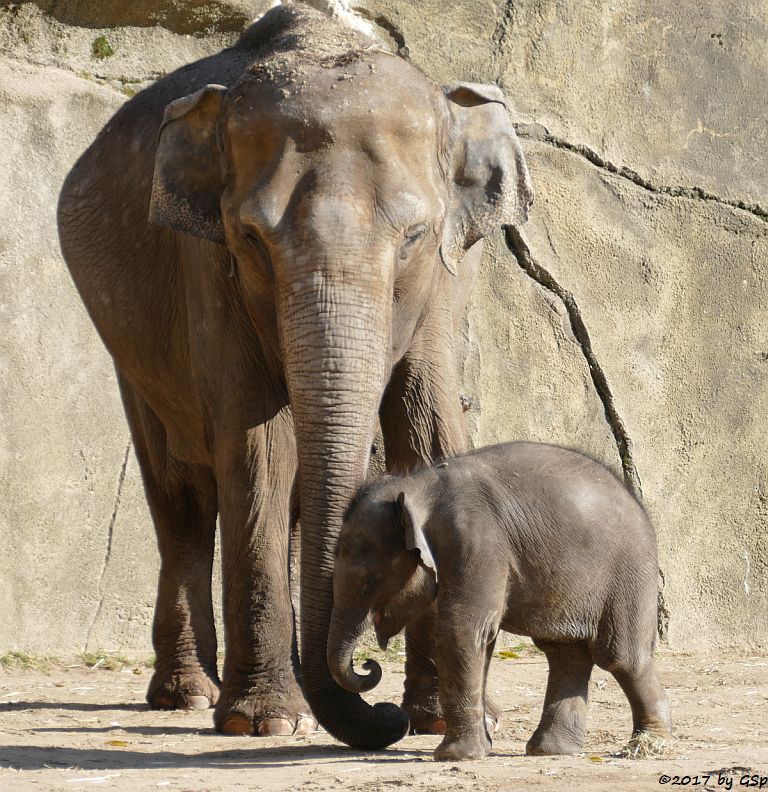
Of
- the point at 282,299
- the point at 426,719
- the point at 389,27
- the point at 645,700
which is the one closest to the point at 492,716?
the point at 426,719

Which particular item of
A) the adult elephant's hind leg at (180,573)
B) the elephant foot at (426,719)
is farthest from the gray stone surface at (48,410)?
the elephant foot at (426,719)

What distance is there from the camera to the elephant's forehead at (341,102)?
4.56 metres

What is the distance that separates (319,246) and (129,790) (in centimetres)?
152

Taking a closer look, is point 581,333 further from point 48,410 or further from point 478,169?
point 478,169

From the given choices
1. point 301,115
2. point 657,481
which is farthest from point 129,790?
point 657,481

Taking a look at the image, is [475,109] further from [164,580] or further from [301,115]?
[164,580]

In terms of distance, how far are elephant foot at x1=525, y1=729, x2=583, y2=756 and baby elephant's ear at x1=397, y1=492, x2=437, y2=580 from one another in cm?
56

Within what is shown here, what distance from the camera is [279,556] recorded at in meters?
5.05

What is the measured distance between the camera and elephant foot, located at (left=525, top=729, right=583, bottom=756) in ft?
14.0

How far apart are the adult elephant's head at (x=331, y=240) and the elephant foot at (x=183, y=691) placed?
1676 millimetres

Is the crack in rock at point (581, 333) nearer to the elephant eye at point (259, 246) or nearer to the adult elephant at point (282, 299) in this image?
the adult elephant at point (282, 299)

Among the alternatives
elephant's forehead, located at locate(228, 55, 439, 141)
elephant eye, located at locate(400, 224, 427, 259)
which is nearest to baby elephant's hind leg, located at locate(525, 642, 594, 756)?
elephant eye, located at locate(400, 224, 427, 259)

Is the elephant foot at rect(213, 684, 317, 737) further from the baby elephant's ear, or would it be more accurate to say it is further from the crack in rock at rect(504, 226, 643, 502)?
the crack in rock at rect(504, 226, 643, 502)

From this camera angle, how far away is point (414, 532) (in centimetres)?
411
